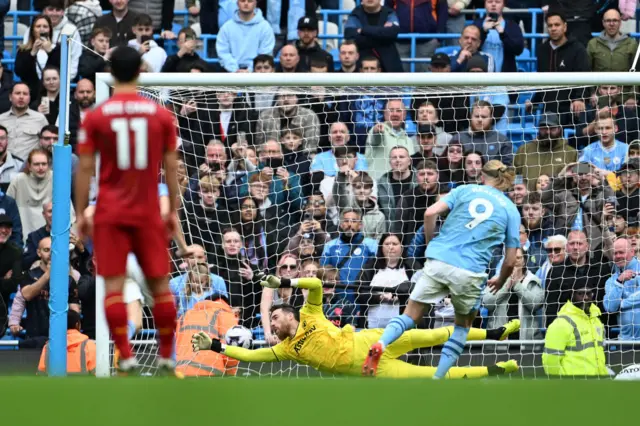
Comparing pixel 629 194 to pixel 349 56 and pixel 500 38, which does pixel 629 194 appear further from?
pixel 349 56

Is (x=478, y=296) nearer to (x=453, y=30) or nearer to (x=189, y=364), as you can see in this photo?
(x=189, y=364)

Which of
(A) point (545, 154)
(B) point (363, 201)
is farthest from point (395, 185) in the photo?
(A) point (545, 154)

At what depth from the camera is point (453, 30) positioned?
13.6m

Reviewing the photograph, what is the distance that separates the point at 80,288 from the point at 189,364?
61.6 inches

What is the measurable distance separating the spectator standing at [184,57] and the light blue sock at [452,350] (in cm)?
474

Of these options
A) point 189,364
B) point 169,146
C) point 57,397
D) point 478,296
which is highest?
point 169,146

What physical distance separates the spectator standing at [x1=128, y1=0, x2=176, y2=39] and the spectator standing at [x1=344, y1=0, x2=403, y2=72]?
2.17 meters

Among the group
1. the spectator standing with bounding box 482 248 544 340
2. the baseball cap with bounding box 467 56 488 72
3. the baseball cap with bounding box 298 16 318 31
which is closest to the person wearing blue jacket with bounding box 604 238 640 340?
the spectator standing with bounding box 482 248 544 340

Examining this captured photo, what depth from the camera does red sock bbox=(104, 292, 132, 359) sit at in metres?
5.81

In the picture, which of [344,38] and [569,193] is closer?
[569,193]

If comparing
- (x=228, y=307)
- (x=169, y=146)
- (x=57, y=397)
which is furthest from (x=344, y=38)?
(x=57, y=397)

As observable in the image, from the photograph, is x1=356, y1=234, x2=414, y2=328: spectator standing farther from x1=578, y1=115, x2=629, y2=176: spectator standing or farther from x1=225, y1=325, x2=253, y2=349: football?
x1=578, y1=115, x2=629, y2=176: spectator standing

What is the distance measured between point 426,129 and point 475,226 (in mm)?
2344

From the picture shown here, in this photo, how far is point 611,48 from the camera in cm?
1252
